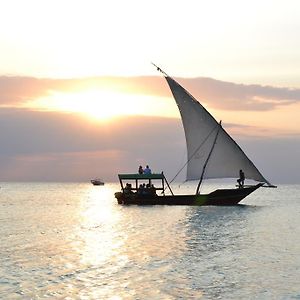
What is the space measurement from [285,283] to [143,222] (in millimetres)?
25293

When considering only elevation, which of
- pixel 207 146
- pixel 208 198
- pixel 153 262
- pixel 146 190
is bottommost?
pixel 153 262

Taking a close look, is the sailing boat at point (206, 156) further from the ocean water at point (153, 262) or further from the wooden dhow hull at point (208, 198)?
the ocean water at point (153, 262)

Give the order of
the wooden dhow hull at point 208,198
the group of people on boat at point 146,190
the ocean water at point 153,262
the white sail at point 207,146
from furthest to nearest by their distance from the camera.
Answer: the group of people on boat at point 146,190 < the wooden dhow hull at point 208,198 < the white sail at point 207,146 < the ocean water at point 153,262

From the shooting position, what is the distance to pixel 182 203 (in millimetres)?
54031

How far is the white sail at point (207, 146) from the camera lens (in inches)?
2063

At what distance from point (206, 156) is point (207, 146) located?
36.5 inches

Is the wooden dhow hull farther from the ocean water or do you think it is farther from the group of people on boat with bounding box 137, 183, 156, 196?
the ocean water

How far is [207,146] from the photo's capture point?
53.2 meters

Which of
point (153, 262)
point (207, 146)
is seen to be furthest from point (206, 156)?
point (153, 262)

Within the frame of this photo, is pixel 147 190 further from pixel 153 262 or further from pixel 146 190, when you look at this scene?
pixel 153 262

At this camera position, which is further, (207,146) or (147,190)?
(147,190)

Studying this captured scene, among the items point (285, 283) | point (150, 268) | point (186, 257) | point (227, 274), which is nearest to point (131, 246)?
point (186, 257)

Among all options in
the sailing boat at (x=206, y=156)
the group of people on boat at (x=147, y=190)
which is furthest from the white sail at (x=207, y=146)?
the group of people on boat at (x=147, y=190)

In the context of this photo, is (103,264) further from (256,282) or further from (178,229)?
(178,229)
